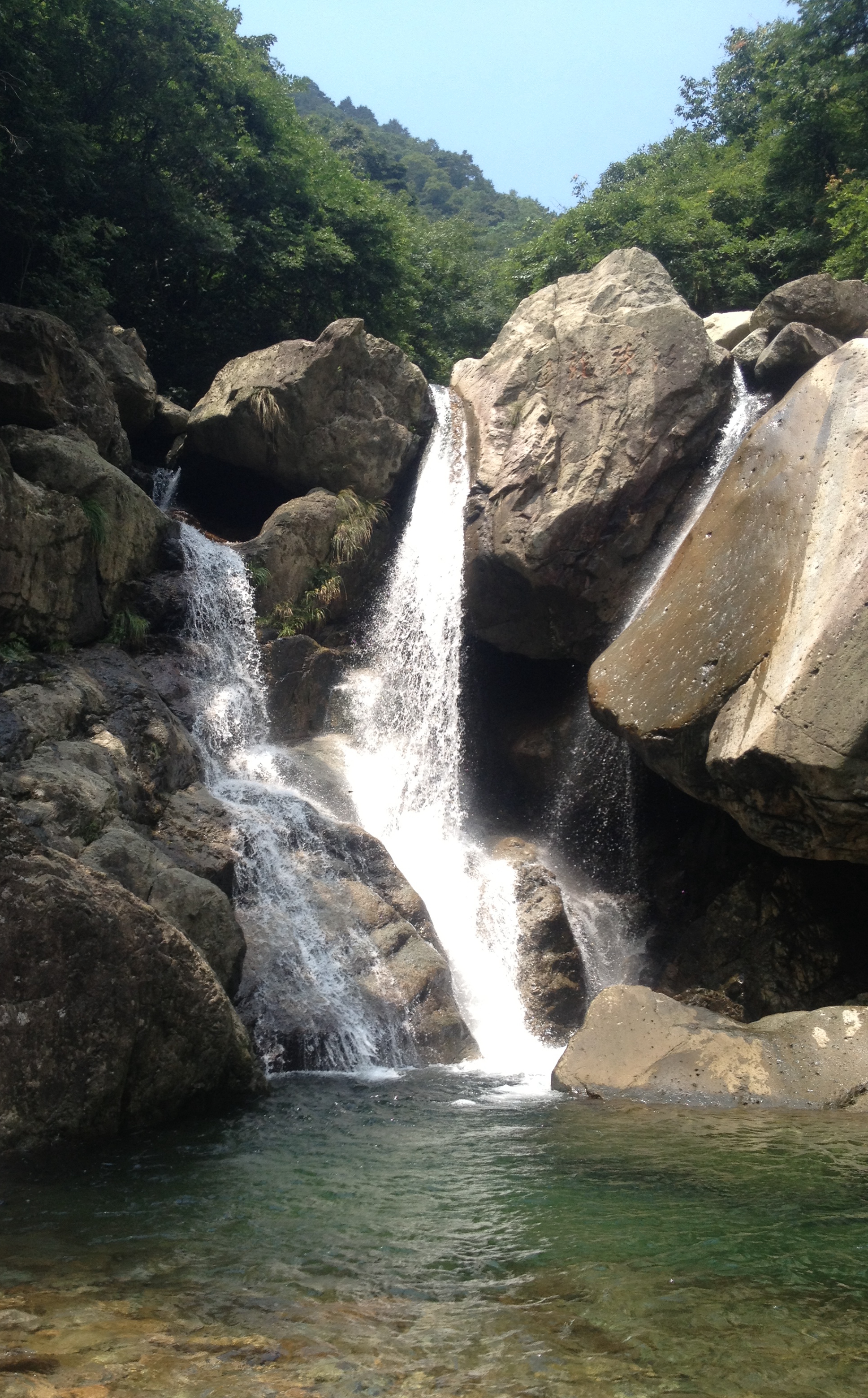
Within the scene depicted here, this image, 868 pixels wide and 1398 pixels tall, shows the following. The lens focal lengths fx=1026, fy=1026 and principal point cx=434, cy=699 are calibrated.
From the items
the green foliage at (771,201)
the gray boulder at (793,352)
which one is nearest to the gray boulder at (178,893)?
the gray boulder at (793,352)

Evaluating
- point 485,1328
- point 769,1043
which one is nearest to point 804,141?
point 769,1043

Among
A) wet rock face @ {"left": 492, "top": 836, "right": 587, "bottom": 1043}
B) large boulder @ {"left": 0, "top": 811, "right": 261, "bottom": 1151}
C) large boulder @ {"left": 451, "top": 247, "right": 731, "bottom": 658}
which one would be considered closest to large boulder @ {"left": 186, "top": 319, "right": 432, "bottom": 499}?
large boulder @ {"left": 451, "top": 247, "right": 731, "bottom": 658}

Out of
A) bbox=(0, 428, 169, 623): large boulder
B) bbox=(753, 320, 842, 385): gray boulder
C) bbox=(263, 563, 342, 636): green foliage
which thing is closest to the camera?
bbox=(0, 428, 169, 623): large boulder

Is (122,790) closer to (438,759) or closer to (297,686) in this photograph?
(297,686)

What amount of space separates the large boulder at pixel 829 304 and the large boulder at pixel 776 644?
4637 mm

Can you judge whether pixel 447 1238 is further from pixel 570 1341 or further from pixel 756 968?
pixel 756 968

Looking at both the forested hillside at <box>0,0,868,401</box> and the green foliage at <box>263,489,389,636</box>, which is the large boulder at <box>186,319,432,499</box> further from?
the forested hillside at <box>0,0,868,401</box>

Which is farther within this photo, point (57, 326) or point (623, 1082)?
point (57, 326)

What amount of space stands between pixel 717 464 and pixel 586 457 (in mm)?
1979

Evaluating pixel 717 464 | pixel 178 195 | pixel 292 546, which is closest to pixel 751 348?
pixel 717 464

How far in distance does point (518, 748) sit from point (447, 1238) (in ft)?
37.1

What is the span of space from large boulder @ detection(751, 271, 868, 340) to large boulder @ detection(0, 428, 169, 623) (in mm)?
10462

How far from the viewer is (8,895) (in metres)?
6.46

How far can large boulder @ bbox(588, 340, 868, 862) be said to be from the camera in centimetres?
979
